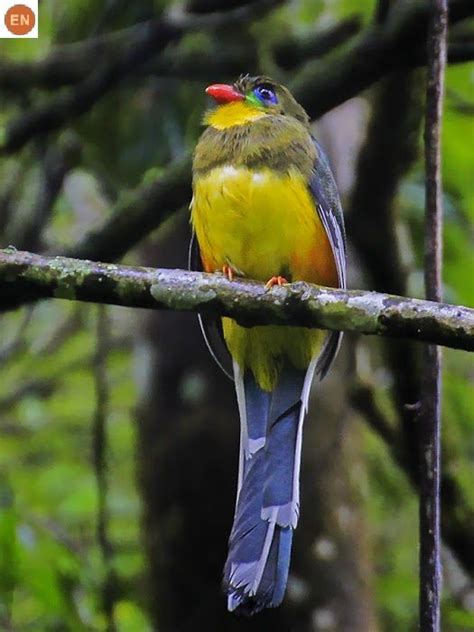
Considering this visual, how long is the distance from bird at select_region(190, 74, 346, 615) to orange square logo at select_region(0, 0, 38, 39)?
44 centimetres

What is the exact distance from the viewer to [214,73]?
7.83 ft

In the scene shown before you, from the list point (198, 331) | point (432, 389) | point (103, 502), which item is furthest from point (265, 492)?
point (198, 331)

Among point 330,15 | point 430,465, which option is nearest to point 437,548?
point 430,465

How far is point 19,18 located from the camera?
2.02 metres

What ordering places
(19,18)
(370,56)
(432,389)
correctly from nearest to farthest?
(432,389), (370,56), (19,18)

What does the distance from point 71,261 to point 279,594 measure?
0.52 metres

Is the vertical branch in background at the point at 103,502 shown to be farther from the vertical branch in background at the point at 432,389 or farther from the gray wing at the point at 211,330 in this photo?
the vertical branch in background at the point at 432,389

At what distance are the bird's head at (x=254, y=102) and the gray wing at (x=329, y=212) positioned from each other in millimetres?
80

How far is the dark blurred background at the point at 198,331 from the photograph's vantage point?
2010 mm

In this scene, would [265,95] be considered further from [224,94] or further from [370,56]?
[370,56]

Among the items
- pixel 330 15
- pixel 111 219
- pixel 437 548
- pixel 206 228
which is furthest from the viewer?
pixel 330 15

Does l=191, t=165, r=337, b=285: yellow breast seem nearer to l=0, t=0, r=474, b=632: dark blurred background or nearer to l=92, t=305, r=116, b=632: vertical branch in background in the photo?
l=0, t=0, r=474, b=632: dark blurred background

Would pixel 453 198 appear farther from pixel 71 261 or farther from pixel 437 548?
pixel 71 261

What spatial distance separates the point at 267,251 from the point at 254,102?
0.29 m
